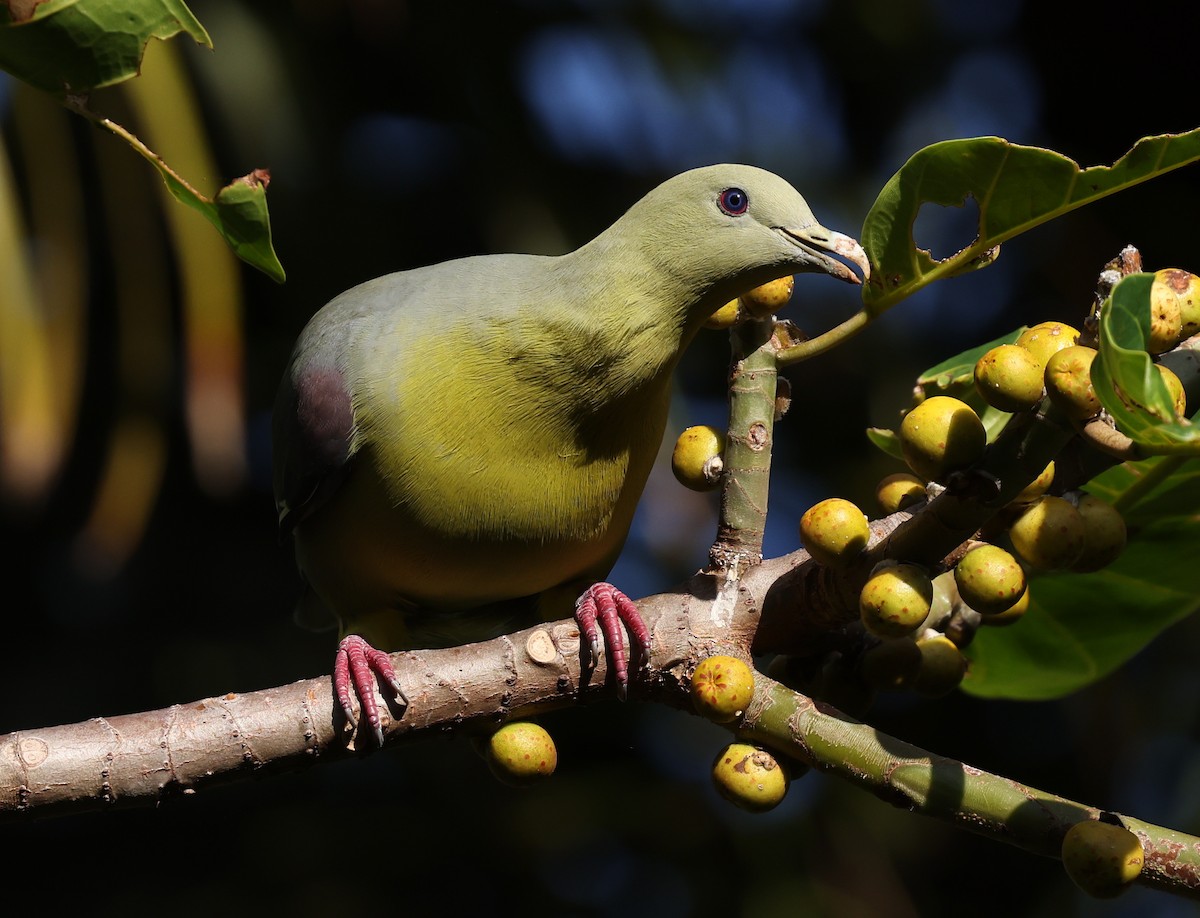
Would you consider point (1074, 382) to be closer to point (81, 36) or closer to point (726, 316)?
point (726, 316)

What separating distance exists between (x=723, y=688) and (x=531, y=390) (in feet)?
2.60

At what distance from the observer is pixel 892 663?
1853 mm

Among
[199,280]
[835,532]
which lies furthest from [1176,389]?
[199,280]

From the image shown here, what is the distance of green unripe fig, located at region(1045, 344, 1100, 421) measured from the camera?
1.45 m

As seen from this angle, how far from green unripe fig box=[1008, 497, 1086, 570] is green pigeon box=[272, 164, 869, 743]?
0.72 metres

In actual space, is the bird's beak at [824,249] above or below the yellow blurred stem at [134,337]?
above

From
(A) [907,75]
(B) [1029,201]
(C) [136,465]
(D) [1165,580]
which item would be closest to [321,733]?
(B) [1029,201]

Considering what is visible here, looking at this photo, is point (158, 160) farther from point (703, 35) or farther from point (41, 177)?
point (703, 35)

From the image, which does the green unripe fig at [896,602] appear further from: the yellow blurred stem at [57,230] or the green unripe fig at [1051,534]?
the yellow blurred stem at [57,230]

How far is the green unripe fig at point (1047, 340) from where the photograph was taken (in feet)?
5.18

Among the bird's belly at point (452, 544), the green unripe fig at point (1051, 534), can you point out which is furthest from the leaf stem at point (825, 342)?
the bird's belly at point (452, 544)

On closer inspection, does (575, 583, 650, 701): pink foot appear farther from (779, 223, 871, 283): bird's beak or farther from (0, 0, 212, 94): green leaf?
(0, 0, 212, 94): green leaf

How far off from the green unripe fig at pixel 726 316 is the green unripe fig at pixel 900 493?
37cm

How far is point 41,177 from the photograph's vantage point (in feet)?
11.3
